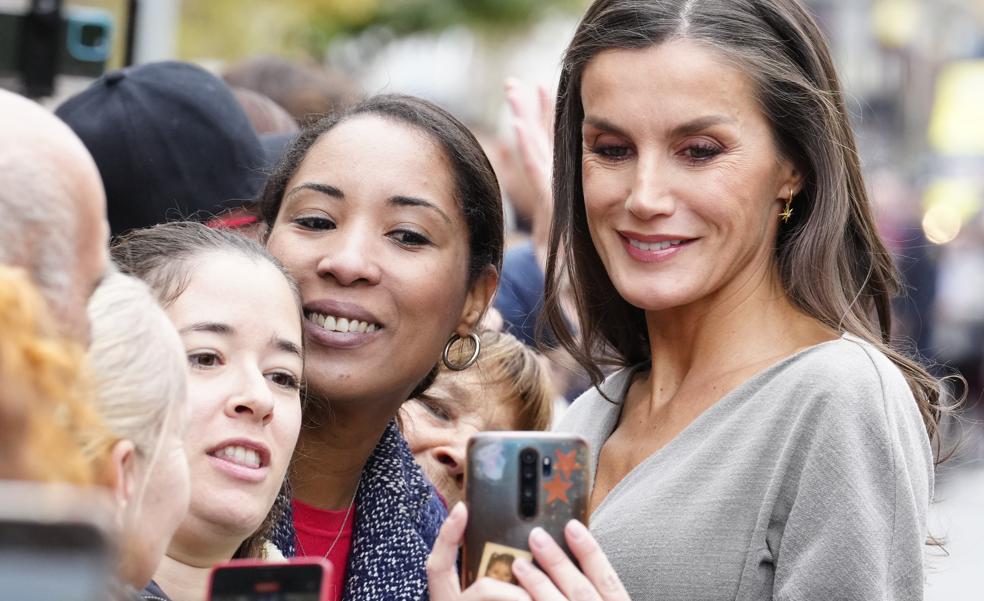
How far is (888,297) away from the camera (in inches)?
116

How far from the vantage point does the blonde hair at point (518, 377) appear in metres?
3.73

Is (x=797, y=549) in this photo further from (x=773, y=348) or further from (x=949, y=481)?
(x=949, y=481)

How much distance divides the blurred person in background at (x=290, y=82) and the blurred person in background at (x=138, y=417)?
3.40 metres

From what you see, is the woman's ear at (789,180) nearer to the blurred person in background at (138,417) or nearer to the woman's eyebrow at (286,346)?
the woman's eyebrow at (286,346)

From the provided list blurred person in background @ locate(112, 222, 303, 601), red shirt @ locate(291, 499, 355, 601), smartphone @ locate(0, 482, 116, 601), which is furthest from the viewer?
red shirt @ locate(291, 499, 355, 601)

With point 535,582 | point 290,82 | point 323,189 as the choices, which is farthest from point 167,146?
point 535,582

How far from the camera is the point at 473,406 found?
3656 mm

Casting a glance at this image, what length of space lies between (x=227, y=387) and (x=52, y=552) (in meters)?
1.32

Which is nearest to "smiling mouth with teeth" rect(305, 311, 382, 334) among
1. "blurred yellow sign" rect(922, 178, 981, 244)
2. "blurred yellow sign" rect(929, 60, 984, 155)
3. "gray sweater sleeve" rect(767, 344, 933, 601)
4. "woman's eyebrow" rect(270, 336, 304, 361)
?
"woman's eyebrow" rect(270, 336, 304, 361)

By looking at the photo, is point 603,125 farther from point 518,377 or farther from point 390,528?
point 518,377

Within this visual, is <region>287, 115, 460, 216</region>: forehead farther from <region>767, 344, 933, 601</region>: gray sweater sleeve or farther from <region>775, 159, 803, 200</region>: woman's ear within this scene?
<region>767, 344, 933, 601</region>: gray sweater sleeve

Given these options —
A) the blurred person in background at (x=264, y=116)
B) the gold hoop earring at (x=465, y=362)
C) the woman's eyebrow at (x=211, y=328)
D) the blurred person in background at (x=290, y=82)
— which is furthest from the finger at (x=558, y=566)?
the blurred person in background at (x=290, y=82)

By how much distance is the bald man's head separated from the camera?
4.68 ft

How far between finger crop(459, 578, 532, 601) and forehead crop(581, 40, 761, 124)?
1.02 m
